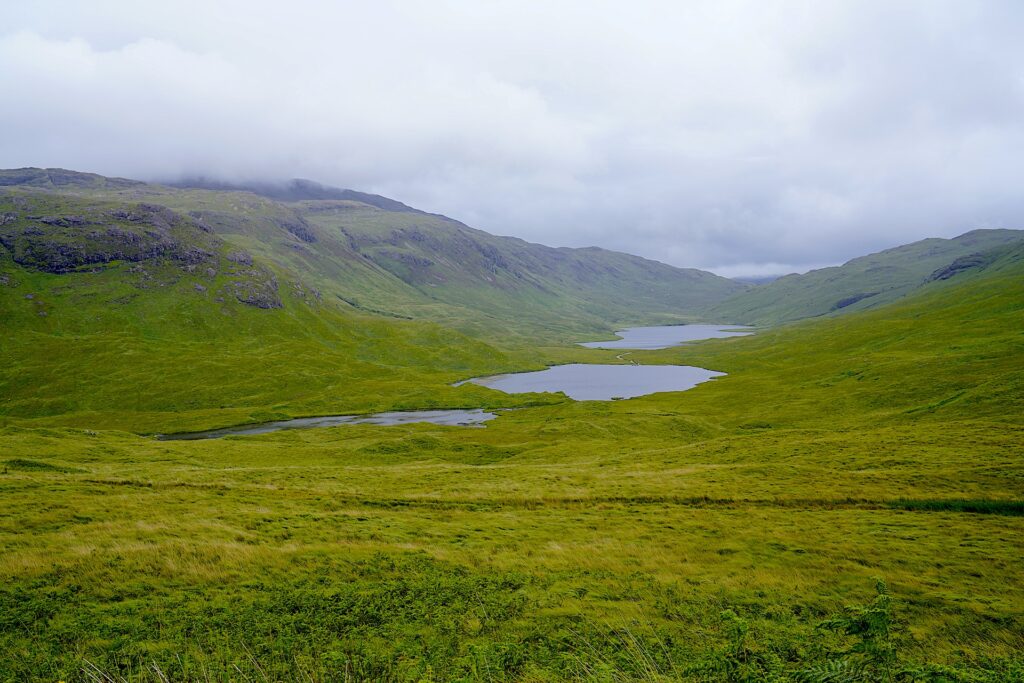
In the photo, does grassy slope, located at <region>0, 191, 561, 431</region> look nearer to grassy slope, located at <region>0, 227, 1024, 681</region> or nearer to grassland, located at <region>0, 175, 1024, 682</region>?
grassland, located at <region>0, 175, 1024, 682</region>

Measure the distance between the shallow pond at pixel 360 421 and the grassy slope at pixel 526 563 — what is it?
5085 cm

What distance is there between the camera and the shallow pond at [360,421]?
10981 cm

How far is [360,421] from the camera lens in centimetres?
12406

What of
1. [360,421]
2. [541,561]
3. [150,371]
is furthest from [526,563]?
[150,371]

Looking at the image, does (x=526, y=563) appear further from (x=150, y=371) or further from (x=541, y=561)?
(x=150, y=371)

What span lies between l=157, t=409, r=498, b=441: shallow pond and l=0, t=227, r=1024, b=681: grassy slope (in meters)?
50.8

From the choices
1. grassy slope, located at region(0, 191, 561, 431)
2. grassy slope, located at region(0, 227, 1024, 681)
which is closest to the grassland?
grassy slope, located at region(0, 227, 1024, 681)

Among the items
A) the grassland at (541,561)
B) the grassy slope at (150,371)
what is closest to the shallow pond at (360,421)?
the grassy slope at (150,371)

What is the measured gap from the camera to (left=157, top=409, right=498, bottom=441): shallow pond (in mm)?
109812

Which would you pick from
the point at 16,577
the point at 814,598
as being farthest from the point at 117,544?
the point at 814,598

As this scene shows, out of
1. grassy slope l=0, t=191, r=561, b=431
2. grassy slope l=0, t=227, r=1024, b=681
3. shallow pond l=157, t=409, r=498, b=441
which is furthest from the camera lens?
grassy slope l=0, t=191, r=561, b=431

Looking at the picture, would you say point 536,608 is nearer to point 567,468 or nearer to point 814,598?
point 814,598

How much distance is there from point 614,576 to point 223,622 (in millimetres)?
18009

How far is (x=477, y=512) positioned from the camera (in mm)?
37688
